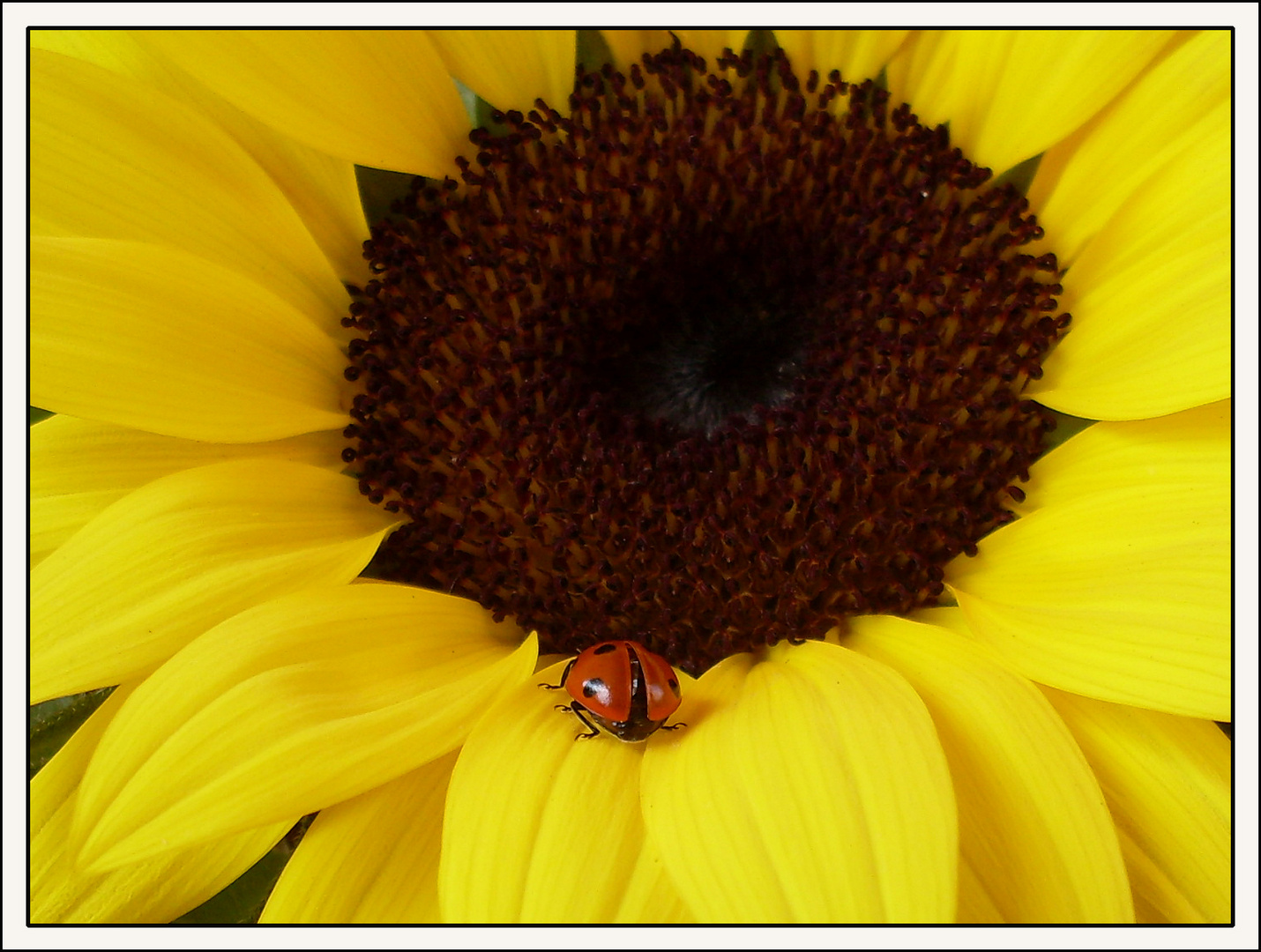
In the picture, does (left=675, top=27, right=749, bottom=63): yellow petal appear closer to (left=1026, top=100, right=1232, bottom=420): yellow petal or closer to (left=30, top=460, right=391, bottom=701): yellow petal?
(left=1026, top=100, right=1232, bottom=420): yellow petal

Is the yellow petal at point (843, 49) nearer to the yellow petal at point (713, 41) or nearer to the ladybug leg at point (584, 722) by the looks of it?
the yellow petal at point (713, 41)

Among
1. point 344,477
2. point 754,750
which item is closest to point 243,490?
point 344,477

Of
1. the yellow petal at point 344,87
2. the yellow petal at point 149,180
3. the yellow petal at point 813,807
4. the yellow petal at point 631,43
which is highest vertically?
the yellow petal at point 631,43

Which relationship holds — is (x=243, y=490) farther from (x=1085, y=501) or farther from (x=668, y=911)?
(x=1085, y=501)

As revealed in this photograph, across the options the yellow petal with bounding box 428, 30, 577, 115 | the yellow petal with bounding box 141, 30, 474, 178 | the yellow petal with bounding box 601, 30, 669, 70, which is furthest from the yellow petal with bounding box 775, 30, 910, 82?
the yellow petal with bounding box 141, 30, 474, 178

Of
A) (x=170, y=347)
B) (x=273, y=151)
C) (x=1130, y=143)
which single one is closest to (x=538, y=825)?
(x=170, y=347)

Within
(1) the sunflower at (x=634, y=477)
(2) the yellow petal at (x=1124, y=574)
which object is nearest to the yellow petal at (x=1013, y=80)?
(1) the sunflower at (x=634, y=477)
